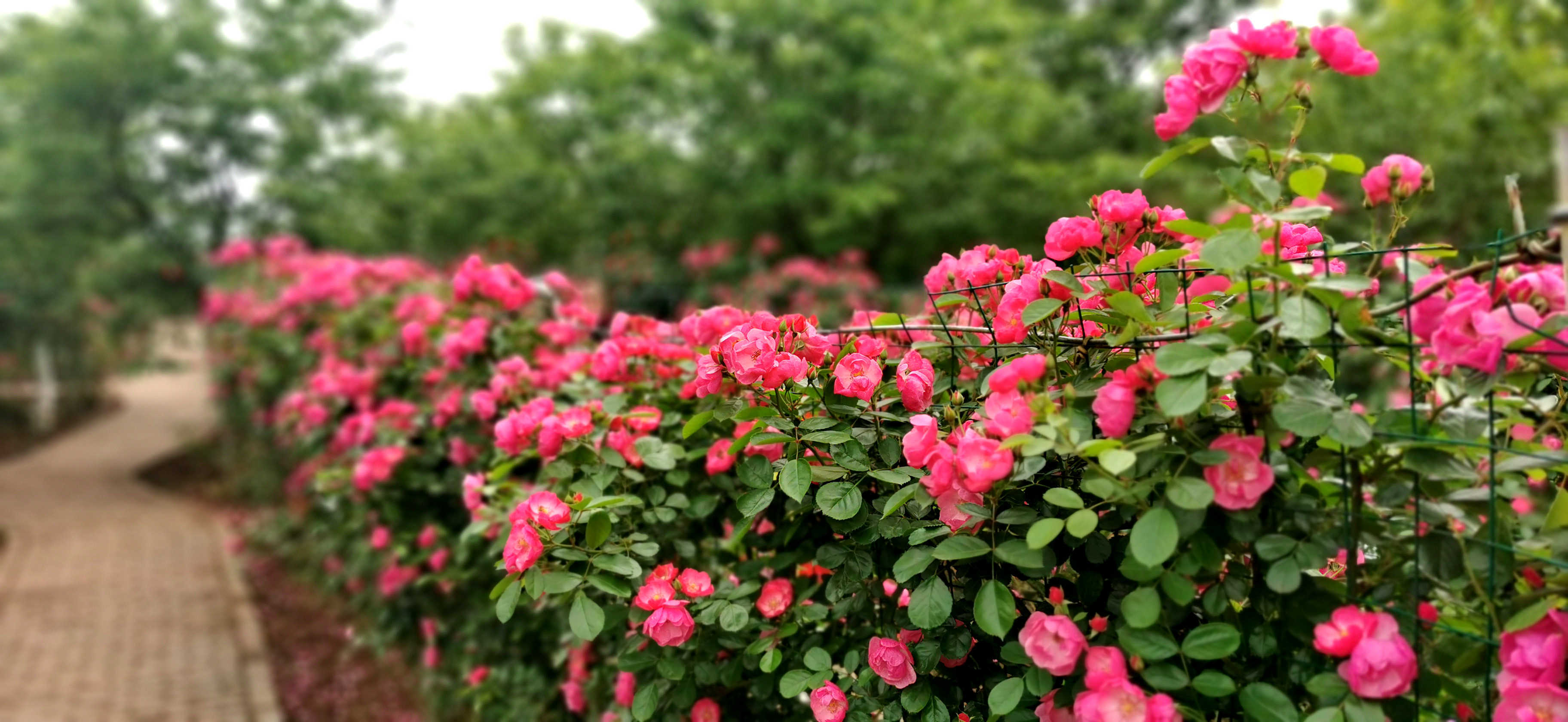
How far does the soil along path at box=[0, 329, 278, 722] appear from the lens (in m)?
4.46

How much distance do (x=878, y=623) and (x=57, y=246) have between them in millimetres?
10535

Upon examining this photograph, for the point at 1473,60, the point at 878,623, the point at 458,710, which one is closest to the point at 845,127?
the point at 1473,60

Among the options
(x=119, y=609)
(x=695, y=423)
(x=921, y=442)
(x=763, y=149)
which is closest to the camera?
(x=921, y=442)

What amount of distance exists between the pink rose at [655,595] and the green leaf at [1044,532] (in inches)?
22.0

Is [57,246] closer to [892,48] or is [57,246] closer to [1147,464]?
[892,48]

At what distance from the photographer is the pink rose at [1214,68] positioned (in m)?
1.21

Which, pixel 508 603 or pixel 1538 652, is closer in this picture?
pixel 1538 652

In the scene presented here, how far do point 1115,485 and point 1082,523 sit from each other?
55 millimetres

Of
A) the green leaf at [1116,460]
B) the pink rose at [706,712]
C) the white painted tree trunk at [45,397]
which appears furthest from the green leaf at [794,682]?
the white painted tree trunk at [45,397]

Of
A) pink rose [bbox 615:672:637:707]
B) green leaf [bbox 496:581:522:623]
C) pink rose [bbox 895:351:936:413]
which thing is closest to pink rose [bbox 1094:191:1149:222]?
pink rose [bbox 895:351:936:413]

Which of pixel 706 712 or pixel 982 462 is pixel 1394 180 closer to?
pixel 982 462

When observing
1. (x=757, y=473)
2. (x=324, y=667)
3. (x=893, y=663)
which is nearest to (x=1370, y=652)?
(x=893, y=663)

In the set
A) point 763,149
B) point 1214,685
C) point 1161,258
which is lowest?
point 1214,685

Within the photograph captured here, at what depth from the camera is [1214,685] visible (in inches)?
43.3
